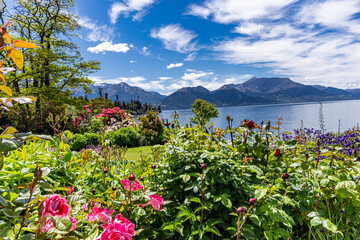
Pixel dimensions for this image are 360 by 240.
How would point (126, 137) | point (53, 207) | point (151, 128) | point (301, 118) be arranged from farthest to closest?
1. point (301, 118)
2. point (151, 128)
3. point (126, 137)
4. point (53, 207)

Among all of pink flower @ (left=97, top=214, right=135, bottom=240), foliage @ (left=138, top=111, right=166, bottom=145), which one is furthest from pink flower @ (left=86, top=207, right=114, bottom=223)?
foliage @ (left=138, top=111, right=166, bottom=145)

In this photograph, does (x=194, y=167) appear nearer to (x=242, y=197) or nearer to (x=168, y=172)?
(x=168, y=172)

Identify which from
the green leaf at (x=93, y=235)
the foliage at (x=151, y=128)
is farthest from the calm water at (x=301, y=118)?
the green leaf at (x=93, y=235)

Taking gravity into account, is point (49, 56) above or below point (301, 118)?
above

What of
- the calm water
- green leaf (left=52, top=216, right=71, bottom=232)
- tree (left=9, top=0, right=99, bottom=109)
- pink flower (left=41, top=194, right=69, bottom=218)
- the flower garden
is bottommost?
the calm water

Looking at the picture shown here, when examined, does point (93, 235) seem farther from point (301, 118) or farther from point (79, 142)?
point (301, 118)

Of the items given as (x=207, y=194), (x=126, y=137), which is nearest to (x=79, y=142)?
(x=126, y=137)

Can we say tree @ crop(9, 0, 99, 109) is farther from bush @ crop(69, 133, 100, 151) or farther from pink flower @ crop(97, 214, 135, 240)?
pink flower @ crop(97, 214, 135, 240)

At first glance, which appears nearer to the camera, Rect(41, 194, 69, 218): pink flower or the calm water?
Rect(41, 194, 69, 218): pink flower

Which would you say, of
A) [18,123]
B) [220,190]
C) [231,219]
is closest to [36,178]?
[220,190]

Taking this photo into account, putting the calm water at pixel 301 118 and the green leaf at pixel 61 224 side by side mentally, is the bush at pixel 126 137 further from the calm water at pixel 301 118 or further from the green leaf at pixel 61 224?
the green leaf at pixel 61 224

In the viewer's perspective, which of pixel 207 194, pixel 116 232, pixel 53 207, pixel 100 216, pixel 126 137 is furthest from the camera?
pixel 126 137

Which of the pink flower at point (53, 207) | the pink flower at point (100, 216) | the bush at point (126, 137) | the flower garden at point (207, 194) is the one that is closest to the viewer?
the pink flower at point (53, 207)

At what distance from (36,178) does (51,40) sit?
19.1 meters
